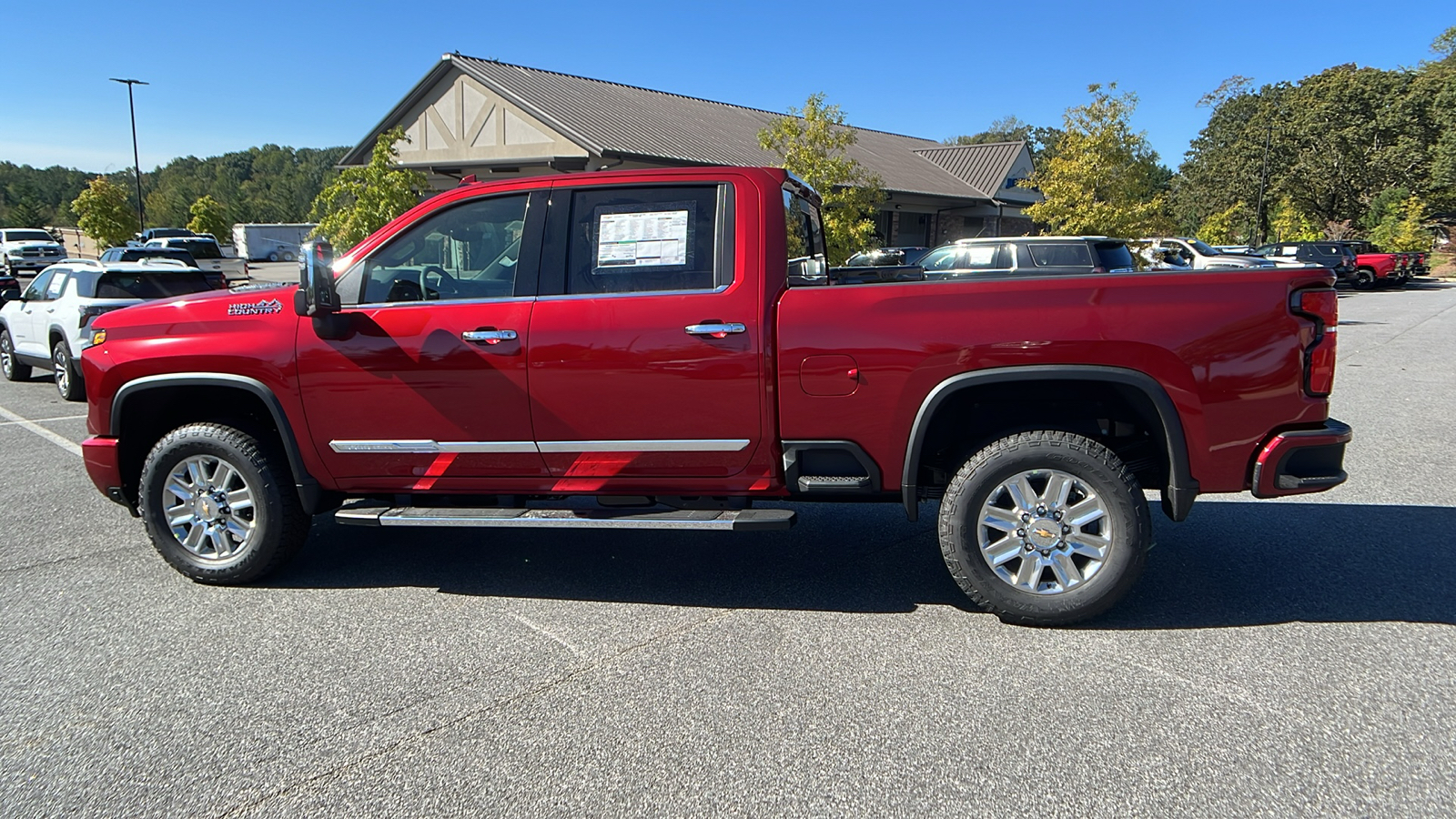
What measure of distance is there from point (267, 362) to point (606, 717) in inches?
99.0

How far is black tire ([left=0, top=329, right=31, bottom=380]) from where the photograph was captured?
12227 mm

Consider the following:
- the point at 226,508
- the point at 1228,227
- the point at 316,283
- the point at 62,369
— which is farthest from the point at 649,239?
the point at 1228,227

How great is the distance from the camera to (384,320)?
429cm

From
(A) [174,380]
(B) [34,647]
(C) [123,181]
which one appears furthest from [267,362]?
(C) [123,181]

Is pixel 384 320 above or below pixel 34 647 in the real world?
above

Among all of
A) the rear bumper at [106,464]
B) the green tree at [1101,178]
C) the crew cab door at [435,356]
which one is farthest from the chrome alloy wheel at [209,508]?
the green tree at [1101,178]

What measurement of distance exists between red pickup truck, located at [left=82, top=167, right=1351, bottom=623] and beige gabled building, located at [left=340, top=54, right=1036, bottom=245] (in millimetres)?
15130

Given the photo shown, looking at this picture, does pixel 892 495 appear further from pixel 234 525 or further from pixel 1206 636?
pixel 234 525

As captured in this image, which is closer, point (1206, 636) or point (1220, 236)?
point (1206, 636)

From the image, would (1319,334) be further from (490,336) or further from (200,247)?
(200,247)

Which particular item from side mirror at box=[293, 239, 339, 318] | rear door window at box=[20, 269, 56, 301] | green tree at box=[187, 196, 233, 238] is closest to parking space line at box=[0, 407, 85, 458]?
rear door window at box=[20, 269, 56, 301]

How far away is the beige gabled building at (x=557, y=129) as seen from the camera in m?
21.6

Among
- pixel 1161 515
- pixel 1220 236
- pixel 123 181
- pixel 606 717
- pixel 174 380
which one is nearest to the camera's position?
pixel 606 717

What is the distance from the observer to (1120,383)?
12.4 ft
